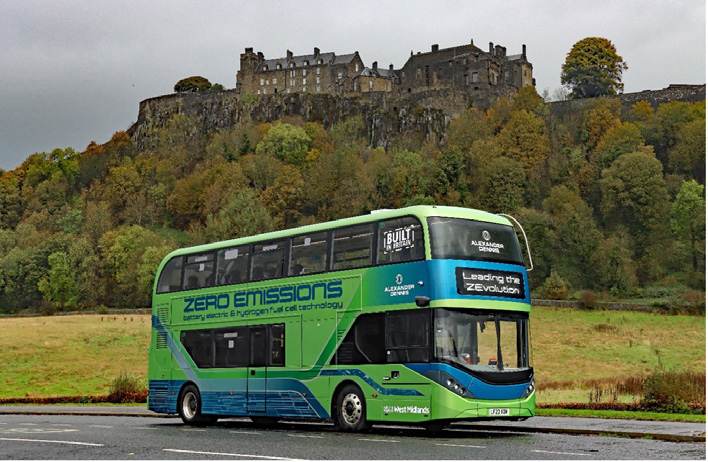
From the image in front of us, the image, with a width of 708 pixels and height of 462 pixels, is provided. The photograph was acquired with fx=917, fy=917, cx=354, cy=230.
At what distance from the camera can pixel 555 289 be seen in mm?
90688

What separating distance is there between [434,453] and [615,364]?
42524mm

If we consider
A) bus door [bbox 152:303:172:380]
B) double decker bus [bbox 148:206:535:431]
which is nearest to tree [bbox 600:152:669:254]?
bus door [bbox 152:303:172:380]

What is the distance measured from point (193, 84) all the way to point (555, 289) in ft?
387

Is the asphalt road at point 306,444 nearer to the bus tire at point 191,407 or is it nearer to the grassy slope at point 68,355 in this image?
the bus tire at point 191,407

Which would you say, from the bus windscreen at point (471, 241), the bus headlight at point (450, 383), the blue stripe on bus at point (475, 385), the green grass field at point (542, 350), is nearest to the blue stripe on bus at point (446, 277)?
the bus windscreen at point (471, 241)

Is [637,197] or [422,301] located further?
[637,197]

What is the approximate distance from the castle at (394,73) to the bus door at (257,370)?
13578 centimetres

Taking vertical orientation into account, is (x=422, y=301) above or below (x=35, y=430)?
above

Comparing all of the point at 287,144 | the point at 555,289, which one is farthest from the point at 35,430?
the point at 287,144

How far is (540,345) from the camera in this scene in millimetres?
62969

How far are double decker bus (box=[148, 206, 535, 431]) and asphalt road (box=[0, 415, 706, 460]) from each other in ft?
3.03

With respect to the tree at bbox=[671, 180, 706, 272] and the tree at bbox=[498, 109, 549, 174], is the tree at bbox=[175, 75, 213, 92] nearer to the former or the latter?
the tree at bbox=[498, 109, 549, 174]

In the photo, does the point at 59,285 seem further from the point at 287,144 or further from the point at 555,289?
the point at 555,289

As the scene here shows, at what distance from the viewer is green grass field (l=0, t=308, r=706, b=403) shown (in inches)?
2009
